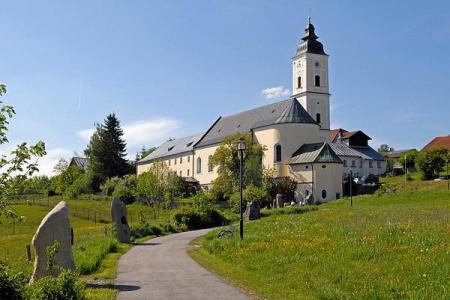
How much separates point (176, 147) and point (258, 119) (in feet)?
85.8

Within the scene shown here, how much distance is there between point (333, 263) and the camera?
1496cm

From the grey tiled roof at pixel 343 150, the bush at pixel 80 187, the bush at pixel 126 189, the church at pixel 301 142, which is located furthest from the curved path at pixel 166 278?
the bush at pixel 80 187

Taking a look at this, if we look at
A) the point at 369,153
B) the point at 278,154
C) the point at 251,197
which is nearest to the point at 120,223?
the point at 251,197

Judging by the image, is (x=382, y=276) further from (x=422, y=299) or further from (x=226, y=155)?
(x=226, y=155)

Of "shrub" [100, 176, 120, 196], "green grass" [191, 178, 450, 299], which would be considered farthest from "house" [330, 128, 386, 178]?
"green grass" [191, 178, 450, 299]

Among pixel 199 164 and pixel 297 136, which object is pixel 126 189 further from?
pixel 297 136

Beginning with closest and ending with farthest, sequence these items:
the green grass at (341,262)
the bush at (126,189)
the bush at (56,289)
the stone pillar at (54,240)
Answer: the bush at (56,289) → the green grass at (341,262) → the stone pillar at (54,240) → the bush at (126,189)

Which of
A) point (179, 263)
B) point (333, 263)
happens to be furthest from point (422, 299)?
point (179, 263)

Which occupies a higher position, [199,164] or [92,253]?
[199,164]

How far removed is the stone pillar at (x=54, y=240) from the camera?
1409 centimetres

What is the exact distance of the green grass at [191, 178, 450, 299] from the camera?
12.3 meters

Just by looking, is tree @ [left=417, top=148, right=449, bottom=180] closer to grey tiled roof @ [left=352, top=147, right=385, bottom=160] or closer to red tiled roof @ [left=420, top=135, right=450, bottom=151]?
grey tiled roof @ [left=352, top=147, right=385, bottom=160]

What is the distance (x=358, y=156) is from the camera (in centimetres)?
8469

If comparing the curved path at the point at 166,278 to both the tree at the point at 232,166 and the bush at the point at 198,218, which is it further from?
the tree at the point at 232,166
